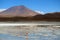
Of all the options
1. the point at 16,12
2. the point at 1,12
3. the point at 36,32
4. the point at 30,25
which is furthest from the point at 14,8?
the point at 36,32

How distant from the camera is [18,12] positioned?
2170 millimetres

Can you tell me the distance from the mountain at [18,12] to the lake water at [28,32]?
12cm

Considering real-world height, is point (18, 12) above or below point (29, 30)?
above

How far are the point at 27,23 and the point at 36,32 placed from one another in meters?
0.19

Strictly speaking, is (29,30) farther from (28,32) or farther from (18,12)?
(18,12)

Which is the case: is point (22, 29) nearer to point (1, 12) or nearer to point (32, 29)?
point (32, 29)

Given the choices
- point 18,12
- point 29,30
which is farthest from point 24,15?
point 29,30

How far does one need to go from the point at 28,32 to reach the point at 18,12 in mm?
332

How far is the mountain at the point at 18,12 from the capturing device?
7.07 ft

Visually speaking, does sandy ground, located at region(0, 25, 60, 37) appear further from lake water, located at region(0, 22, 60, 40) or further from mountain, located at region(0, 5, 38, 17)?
mountain, located at region(0, 5, 38, 17)

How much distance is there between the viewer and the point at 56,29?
6.97ft

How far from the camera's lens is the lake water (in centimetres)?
212

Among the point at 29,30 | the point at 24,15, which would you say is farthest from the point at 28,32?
the point at 24,15

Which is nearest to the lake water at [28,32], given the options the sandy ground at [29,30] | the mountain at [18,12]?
the sandy ground at [29,30]
